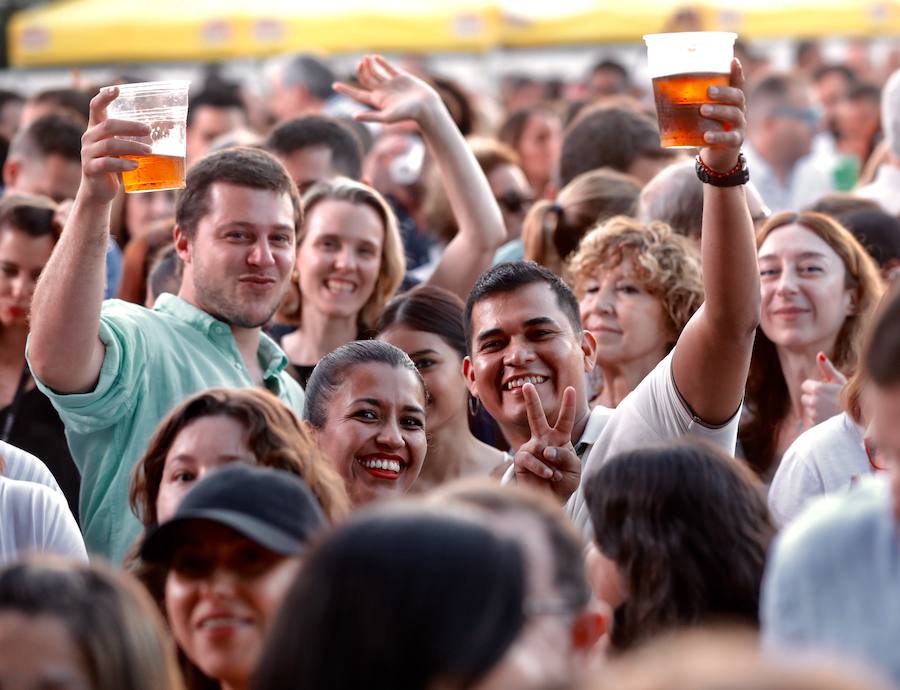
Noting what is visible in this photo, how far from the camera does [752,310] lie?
344 centimetres

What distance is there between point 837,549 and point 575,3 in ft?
42.9

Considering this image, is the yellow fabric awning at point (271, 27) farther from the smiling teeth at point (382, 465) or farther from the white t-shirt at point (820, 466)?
the smiling teeth at point (382, 465)

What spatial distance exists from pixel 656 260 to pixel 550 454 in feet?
4.15

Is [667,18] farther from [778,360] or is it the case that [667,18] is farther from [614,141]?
[778,360]

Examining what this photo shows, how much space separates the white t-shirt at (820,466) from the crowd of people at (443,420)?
0.01 m

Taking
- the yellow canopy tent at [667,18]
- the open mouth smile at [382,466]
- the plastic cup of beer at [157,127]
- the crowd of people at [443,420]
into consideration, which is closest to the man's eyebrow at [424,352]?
the crowd of people at [443,420]

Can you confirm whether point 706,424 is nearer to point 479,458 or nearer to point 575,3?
point 479,458

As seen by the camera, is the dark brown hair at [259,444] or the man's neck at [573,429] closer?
the dark brown hair at [259,444]

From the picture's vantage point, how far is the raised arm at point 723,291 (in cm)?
329

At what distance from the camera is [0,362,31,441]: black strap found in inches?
191

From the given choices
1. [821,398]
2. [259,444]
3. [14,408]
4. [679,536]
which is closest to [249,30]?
[14,408]

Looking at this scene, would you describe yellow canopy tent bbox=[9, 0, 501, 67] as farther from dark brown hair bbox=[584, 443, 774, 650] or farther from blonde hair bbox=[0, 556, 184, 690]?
blonde hair bbox=[0, 556, 184, 690]

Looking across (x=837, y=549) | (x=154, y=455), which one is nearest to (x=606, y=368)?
(x=154, y=455)

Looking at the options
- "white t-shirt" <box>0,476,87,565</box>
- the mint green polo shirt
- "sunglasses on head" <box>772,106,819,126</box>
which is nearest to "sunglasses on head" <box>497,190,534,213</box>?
"sunglasses on head" <box>772,106,819,126</box>
